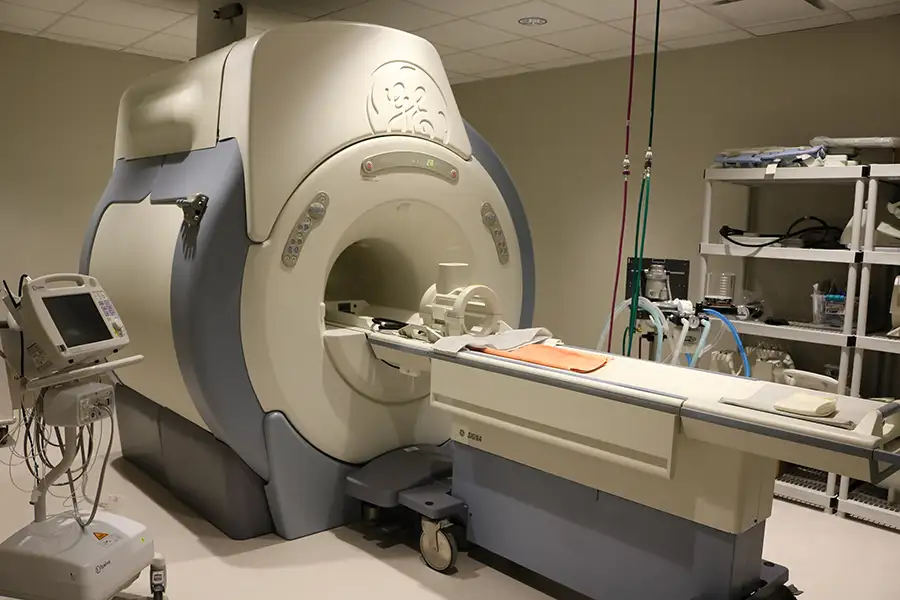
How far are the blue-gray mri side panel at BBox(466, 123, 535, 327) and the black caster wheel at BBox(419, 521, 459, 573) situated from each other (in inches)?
40.7

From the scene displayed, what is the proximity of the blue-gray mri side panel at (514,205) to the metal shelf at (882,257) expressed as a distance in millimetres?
1285

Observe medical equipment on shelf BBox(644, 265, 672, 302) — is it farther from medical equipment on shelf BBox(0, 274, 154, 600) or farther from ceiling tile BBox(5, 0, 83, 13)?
ceiling tile BBox(5, 0, 83, 13)

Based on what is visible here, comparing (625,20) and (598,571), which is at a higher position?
(625,20)

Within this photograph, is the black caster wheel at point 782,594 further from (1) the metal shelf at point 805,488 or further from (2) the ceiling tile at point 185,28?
(2) the ceiling tile at point 185,28

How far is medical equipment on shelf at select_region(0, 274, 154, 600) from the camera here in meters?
1.87

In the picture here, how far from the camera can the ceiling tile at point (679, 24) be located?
126 inches

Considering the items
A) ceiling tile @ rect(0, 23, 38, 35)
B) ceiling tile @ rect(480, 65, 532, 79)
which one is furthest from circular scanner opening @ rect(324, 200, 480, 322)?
ceiling tile @ rect(0, 23, 38, 35)

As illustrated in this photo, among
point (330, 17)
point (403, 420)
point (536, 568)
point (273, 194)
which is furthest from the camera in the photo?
point (330, 17)

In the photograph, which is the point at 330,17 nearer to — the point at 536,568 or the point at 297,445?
the point at 297,445

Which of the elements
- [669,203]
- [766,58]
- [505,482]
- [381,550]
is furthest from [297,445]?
[766,58]

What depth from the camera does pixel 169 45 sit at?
4117 millimetres

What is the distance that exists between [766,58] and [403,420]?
2.43 metres

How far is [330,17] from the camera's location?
3580 millimetres

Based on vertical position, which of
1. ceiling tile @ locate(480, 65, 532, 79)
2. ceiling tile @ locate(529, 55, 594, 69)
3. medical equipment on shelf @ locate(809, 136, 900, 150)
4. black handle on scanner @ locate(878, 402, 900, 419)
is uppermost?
ceiling tile @ locate(480, 65, 532, 79)
